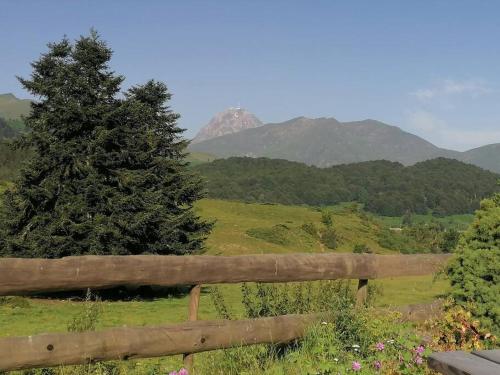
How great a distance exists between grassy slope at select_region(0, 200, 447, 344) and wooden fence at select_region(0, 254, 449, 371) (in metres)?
4.28

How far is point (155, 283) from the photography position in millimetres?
4719

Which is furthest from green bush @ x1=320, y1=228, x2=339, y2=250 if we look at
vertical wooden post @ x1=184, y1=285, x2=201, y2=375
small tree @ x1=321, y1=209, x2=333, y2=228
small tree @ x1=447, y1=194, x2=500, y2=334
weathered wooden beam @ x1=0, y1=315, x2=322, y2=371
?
vertical wooden post @ x1=184, y1=285, x2=201, y2=375

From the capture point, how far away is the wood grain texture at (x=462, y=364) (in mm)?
2391

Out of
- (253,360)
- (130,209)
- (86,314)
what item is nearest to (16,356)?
(86,314)

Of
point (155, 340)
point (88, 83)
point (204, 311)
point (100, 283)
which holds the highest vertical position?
point (88, 83)

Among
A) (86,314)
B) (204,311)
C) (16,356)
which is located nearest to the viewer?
(16,356)

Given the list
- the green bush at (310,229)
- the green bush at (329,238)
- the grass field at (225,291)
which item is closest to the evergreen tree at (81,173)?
the grass field at (225,291)

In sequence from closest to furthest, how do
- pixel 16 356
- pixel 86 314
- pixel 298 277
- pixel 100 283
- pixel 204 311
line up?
pixel 16 356 → pixel 100 283 → pixel 86 314 → pixel 298 277 → pixel 204 311

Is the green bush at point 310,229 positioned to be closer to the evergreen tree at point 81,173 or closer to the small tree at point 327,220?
the small tree at point 327,220

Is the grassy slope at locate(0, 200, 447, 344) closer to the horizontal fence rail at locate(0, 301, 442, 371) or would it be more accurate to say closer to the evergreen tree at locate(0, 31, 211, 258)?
the evergreen tree at locate(0, 31, 211, 258)

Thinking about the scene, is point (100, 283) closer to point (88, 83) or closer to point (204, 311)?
point (204, 311)

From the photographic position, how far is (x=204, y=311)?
22.2m

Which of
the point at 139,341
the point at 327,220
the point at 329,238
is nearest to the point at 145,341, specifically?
the point at 139,341

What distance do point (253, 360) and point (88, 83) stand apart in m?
21.9
